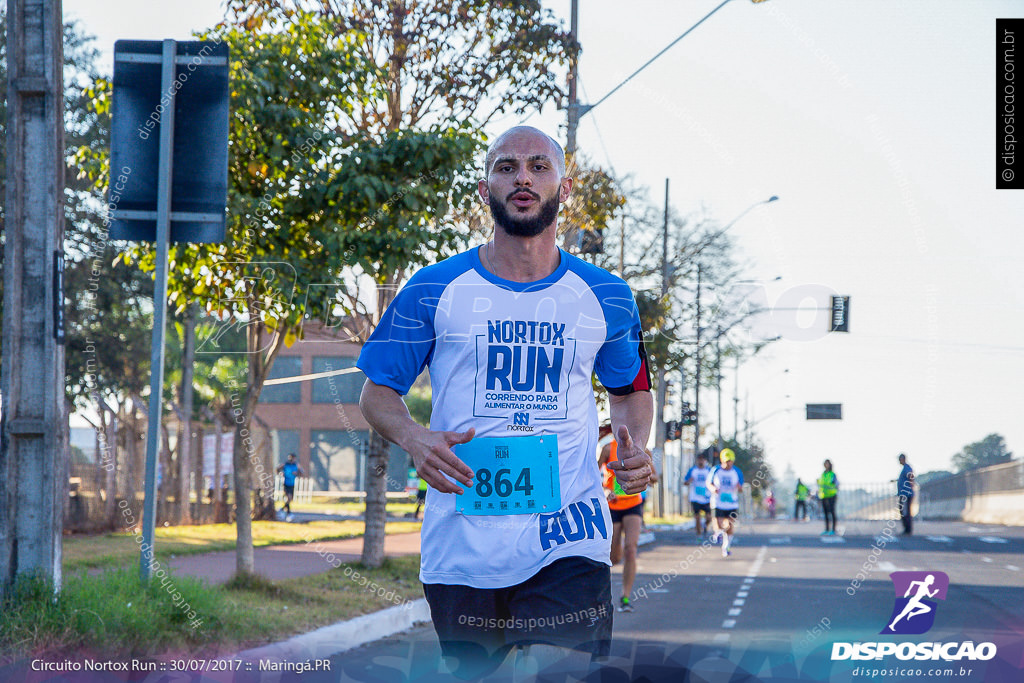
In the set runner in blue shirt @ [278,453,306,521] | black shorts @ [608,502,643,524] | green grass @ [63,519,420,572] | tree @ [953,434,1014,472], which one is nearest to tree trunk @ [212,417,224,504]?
green grass @ [63,519,420,572]

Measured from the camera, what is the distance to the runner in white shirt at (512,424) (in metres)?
3.22

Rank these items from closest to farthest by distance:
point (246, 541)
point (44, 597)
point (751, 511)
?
point (44, 597) → point (246, 541) → point (751, 511)

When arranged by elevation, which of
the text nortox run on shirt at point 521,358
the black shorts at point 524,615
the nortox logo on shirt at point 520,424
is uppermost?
the text nortox run on shirt at point 521,358

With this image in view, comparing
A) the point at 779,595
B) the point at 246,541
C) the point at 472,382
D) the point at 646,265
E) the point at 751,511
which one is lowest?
the point at 751,511

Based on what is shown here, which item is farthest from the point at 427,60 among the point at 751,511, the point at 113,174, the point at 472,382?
the point at 751,511

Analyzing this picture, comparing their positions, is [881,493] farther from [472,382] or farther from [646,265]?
[472,382]

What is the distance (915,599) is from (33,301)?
865 cm

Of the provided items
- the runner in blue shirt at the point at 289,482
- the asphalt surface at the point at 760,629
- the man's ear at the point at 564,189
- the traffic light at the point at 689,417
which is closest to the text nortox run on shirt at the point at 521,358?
the man's ear at the point at 564,189

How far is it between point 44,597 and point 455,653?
Result: 3665 millimetres

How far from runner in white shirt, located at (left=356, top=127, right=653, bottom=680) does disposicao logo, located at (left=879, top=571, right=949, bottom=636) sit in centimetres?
681

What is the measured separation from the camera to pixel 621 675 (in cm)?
328

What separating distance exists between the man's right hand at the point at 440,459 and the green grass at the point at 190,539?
329 inches

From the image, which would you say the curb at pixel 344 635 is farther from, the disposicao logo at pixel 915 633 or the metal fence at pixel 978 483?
the metal fence at pixel 978 483

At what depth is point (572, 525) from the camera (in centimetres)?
332
